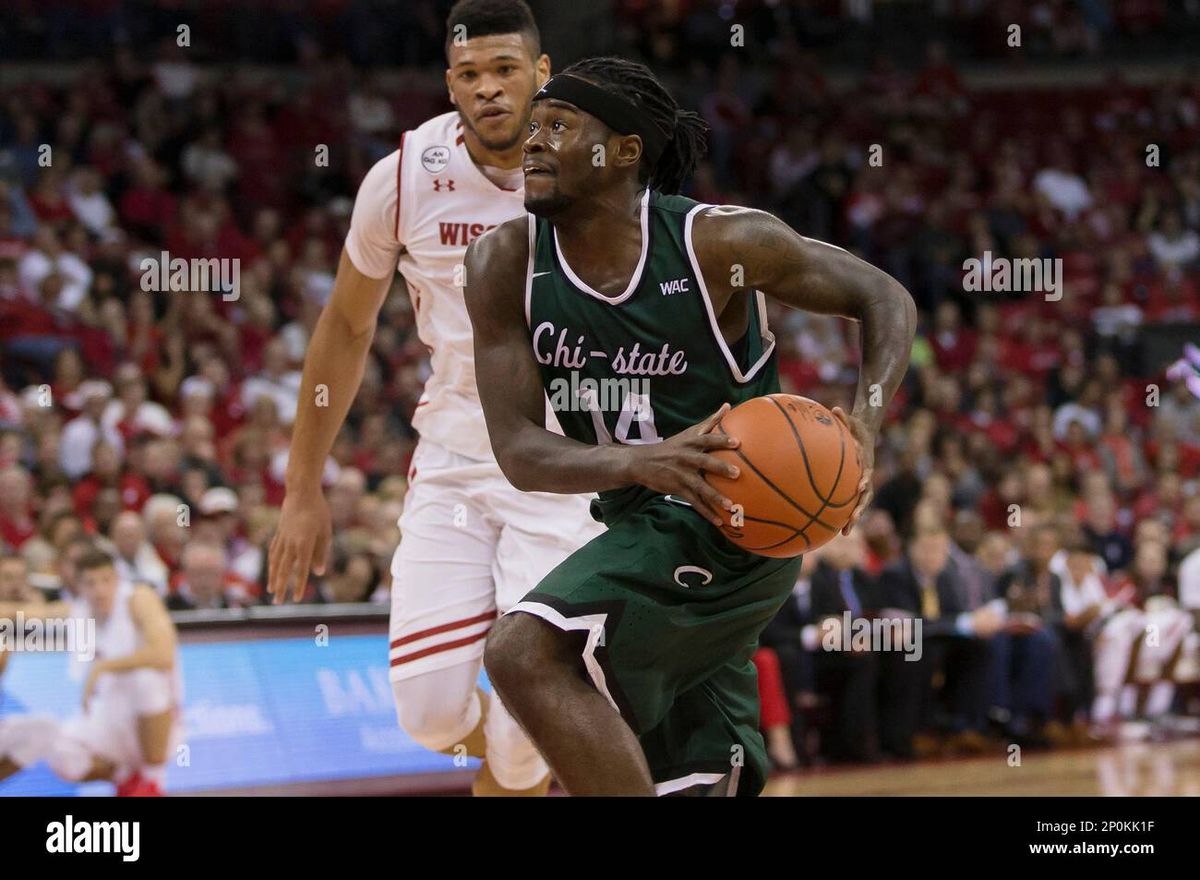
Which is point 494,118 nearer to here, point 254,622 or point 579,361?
point 579,361

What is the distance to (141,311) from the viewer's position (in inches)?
418

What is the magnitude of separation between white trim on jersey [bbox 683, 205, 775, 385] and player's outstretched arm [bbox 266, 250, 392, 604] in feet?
4.74

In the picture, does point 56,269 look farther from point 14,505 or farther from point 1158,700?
point 1158,700

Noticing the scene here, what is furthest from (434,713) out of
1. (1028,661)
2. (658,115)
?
(1028,661)

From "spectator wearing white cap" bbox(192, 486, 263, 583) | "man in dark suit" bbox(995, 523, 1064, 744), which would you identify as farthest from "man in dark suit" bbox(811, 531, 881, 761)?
"spectator wearing white cap" bbox(192, 486, 263, 583)

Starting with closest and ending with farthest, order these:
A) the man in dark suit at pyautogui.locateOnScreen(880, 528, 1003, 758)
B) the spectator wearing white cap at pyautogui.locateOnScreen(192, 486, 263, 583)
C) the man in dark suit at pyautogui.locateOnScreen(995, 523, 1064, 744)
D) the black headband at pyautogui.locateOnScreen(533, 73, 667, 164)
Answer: the black headband at pyautogui.locateOnScreen(533, 73, 667, 164) → the spectator wearing white cap at pyautogui.locateOnScreen(192, 486, 263, 583) → the man in dark suit at pyautogui.locateOnScreen(880, 528, 1003, 758) → the man in dark suit at pyautogui.locateOnScreen(995, 523, 1064, 744)

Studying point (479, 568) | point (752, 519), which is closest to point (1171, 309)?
point (479, 568)

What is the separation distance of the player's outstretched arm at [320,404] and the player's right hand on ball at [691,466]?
67.7 inches

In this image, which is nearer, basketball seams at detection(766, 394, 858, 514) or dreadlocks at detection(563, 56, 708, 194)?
basketball seams at detection(766, 394, 858, 514)

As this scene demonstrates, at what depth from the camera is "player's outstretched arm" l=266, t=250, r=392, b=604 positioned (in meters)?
5.09

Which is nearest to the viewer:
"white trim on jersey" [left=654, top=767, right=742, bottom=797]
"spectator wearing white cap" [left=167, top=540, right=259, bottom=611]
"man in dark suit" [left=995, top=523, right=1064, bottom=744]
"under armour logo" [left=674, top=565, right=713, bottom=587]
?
"under armour logo" [left=674, top=565, right=713, bottom=587]

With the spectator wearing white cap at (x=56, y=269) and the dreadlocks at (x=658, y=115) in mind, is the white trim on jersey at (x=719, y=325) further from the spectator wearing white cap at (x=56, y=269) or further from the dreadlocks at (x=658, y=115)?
the spectator wearing white cap at (x=56, y=269)

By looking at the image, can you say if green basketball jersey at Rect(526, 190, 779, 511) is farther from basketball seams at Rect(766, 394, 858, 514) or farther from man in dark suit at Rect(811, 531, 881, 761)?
man in dark suit at Rect(811, 531, 881, 761)

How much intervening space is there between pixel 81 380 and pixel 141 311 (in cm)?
76
